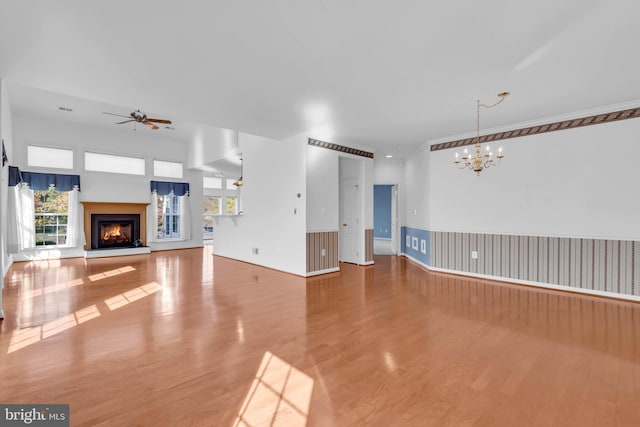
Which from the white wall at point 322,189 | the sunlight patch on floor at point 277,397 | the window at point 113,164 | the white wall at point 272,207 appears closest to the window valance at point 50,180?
the window at point 113,164

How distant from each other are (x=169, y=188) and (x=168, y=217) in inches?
40.1

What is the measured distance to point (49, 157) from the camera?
24.7 feet

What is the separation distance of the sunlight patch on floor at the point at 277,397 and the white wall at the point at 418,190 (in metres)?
4.73

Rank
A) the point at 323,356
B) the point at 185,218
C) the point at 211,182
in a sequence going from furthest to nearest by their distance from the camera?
the point at 211,182, the point at 185,218, the point at 323,356

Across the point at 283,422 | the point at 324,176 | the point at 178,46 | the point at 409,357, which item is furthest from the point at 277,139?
the point at 283,422

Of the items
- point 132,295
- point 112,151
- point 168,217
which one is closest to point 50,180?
point 112,151

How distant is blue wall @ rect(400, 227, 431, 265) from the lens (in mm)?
6205

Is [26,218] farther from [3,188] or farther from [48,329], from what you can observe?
[48,329]

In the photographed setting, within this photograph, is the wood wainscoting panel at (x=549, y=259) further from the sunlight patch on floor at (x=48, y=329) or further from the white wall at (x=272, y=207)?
the sunlight patch on floor at (x=48, y=329)

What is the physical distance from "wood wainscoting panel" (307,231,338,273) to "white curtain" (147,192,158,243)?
20.8ft

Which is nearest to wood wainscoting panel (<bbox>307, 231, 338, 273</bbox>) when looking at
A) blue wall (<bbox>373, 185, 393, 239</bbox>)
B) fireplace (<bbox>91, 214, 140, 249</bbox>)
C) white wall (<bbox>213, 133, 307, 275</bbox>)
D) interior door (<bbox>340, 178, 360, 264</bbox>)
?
white wall (<bbox>213, 133, 307, 275</bbox>)

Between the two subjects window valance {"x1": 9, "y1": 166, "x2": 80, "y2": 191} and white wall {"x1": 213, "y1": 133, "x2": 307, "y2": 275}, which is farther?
window valance {"x1": 9, "y1": 166, "x2": 80, "y2": 191}

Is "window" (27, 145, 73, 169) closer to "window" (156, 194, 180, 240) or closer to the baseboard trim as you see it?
"window" (156, 194, 180, 240)

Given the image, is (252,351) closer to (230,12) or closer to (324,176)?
(230,12)
